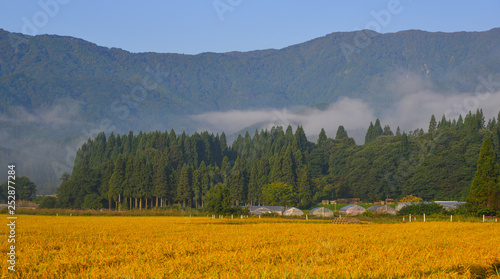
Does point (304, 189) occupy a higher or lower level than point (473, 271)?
lower

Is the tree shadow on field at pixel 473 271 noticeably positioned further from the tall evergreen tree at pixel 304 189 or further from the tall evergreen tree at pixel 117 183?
the tall evergreen tree at pixel 304 189

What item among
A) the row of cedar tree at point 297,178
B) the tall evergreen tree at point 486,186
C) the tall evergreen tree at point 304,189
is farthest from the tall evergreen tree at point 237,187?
the tall evergreen tree at point 486,186

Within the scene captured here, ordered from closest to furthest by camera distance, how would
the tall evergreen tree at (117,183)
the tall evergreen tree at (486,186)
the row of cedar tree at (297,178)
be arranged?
the tall evergreen tree at (486,186) → the tall evergreen tree at (117,183) → the row of cedar tree at (297,178)

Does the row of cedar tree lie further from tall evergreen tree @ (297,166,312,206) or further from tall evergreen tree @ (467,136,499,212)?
tall evergreen tree @ (467,136,499,212)

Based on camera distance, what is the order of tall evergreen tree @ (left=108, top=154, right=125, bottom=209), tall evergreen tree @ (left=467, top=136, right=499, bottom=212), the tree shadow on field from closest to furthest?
the tree shadow on field → tall evergreen tree @ (left=467, top=136, right=499, bottom=212) → tall evergreen tree @ (left=108, top=154, right=125, bottom=209)

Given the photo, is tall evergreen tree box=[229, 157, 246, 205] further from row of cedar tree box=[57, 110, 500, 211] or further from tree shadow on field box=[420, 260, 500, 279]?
tree shadow on field box=[420, 260, 500, 279]

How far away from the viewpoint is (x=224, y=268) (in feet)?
56.1

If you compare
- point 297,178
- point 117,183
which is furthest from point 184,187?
point 297,178

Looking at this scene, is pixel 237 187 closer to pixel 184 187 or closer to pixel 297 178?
pixel 184 187

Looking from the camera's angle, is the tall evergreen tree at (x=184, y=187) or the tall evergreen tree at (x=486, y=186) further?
the tall evergreen tree at (x=184, y=187)

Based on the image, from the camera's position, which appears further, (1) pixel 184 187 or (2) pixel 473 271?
(1) pixel 184 187

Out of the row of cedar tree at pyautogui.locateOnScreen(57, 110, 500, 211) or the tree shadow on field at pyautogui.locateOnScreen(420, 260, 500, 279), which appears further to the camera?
the row of cedar tree at pyautogui.locateOnScreen(57, 110, 500, 211)

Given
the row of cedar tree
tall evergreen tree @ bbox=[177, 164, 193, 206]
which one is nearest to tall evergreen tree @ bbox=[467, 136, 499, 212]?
the row of cedar tree

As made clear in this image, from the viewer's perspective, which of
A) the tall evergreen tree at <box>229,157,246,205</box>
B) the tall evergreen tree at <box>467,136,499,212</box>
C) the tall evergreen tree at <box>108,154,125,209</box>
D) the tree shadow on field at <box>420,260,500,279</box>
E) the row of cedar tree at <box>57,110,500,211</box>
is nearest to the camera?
the tree shadow on field at <box>420,260,500,279</box>
